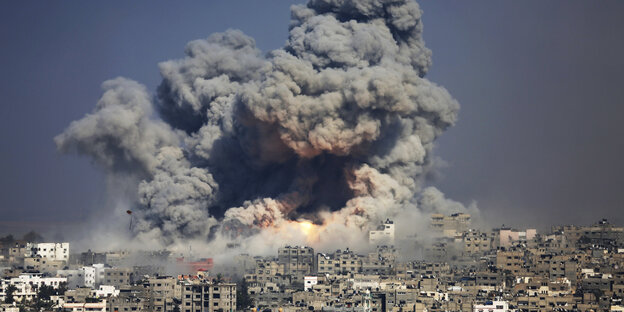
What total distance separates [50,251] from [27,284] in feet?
58.0

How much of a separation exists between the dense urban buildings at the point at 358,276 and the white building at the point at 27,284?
0.07 m

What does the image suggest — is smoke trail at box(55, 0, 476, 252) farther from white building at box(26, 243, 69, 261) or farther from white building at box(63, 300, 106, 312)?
white building at box(63, 300, 106, 312)

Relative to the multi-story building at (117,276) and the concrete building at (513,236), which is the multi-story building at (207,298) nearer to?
the multi-story building at (117,276)

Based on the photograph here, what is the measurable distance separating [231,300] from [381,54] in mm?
26416

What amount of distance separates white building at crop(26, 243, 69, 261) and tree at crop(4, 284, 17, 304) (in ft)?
57.2

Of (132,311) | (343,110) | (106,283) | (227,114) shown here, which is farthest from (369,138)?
(132,311)

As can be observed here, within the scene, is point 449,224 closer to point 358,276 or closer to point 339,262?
point 339,262

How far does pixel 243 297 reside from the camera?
82562mm

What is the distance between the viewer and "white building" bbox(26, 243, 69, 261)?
4112 inches

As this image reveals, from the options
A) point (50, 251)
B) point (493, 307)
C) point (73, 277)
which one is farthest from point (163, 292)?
point (50, 251)

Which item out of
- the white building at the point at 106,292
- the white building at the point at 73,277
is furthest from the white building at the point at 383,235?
the white building at the point at 106,292

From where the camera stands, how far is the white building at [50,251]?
104438mm

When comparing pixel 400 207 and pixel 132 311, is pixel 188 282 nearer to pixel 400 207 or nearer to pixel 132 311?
pixel 132 311

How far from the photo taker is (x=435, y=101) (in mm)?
101188
